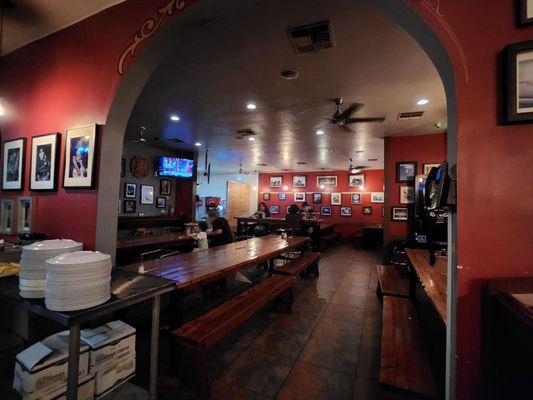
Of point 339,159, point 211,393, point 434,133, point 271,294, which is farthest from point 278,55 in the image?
point 339,159

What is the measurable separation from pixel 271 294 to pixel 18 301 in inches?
83.3

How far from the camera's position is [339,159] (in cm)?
876

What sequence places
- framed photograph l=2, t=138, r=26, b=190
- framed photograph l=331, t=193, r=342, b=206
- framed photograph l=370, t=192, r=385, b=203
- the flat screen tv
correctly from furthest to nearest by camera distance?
framed photograph l=331, t=193, r=342, b=206, framed photograph l=370, t=192, r=385, b=203, the flat screen tv, framed photograph l=2, t=138, r=26, b=190

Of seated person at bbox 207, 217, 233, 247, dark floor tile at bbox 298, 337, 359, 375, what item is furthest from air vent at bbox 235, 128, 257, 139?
dark floor tile at bbox 298, 337, 359, 375

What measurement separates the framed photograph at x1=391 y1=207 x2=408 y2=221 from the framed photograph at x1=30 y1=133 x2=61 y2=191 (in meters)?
6.14

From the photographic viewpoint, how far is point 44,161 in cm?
232

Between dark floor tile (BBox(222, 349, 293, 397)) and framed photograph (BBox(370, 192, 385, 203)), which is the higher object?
framed photograph (BBox(370, 192, 385, 203))

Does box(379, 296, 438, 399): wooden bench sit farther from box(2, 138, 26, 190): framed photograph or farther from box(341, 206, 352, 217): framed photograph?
box(341, 206, 352, 217): framed photograph

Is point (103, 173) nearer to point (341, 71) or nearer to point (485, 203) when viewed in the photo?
point (485, 203)

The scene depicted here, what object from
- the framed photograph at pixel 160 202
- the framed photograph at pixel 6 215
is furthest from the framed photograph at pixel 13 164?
the framed photograph at pixel 160 202

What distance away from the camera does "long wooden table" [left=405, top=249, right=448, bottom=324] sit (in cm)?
165

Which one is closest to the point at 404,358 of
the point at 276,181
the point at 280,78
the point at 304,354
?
the point at 304,354

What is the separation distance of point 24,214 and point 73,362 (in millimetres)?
2021

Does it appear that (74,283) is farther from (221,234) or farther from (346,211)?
(346,211)
